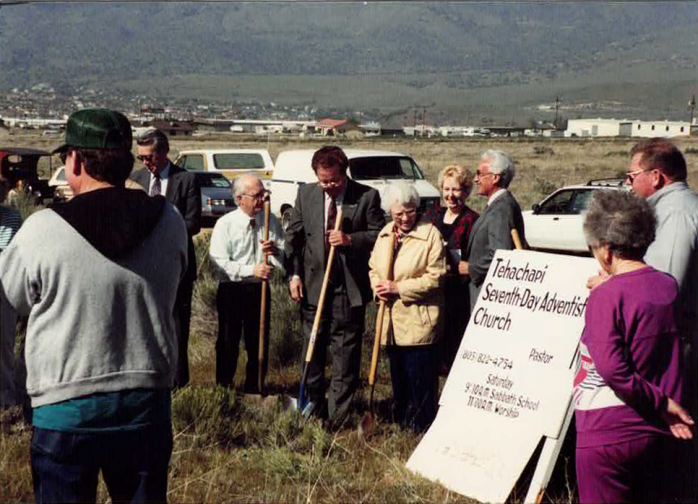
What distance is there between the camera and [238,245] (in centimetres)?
672

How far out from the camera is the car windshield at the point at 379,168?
19594mm

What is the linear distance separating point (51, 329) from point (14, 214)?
2748 mm

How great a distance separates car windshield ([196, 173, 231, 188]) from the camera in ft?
77.0

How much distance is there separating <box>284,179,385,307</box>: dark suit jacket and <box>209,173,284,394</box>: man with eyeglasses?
0.39m

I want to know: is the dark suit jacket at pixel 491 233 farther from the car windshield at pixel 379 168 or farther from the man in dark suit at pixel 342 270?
the car windshield at pixel 379 168

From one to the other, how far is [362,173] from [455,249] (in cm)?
1326

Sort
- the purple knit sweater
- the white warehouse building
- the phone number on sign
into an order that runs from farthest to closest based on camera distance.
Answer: the white warehouse building
the phone number on sign
the purple knit sweater

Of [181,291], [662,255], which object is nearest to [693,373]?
[662,255]

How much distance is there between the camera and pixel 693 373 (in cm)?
415

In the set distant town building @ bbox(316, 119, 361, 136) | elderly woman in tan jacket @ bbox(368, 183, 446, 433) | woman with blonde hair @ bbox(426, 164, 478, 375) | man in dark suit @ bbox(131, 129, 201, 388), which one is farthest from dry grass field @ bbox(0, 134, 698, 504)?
distant town building @ bbox(316, 119, 361, 136)

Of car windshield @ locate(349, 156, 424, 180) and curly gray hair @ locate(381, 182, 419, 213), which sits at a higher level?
curly gray hair @ locate(381, 182, 419, 213)

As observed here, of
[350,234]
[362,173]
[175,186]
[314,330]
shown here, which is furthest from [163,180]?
[362,173]

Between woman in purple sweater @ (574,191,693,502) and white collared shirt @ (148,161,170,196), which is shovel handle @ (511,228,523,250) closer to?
woman in purple sweater @ (574,191,693,502)

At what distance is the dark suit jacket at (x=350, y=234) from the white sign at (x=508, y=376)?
1.05 metres
